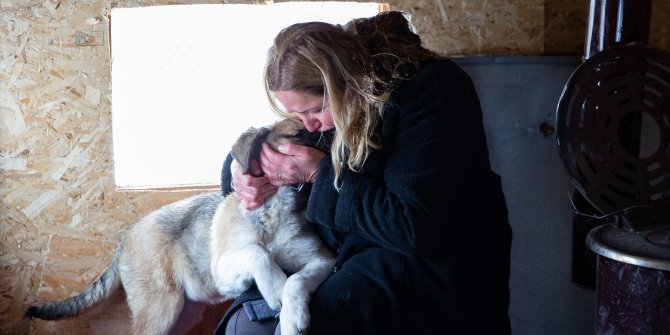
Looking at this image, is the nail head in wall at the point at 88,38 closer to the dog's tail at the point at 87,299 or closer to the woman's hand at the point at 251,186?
the dog's tail at the point at 87,299

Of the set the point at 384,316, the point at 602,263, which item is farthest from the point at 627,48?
the point at 384,316

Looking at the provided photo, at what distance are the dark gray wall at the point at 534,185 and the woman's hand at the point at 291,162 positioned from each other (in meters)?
1.20

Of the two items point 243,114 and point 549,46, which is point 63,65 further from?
point 549,46

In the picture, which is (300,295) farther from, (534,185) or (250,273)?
(534,185)

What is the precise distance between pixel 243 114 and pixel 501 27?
1251 millimetres

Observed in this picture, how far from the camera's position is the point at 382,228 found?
166 centimetres

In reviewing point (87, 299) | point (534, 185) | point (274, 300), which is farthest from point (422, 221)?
point (87, 299)

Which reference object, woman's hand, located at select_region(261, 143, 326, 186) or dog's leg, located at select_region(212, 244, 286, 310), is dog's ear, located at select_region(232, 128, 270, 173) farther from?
dog's leg, located at select_region(212, 244, 286, 310)

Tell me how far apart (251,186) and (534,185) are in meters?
1.40

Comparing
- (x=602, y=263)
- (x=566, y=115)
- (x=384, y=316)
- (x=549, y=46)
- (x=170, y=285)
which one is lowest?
(x=170, y=285)

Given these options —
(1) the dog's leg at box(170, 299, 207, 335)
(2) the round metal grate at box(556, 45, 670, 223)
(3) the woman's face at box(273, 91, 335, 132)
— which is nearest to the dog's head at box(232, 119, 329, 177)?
(3) the woman's face at box(273, 91, 335, 132)

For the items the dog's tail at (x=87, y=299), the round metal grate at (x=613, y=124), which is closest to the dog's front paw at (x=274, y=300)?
the round metal grate at (x=613, y=124)

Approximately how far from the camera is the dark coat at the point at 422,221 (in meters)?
1.64

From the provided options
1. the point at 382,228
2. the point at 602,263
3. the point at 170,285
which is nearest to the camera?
the point at 382,228
